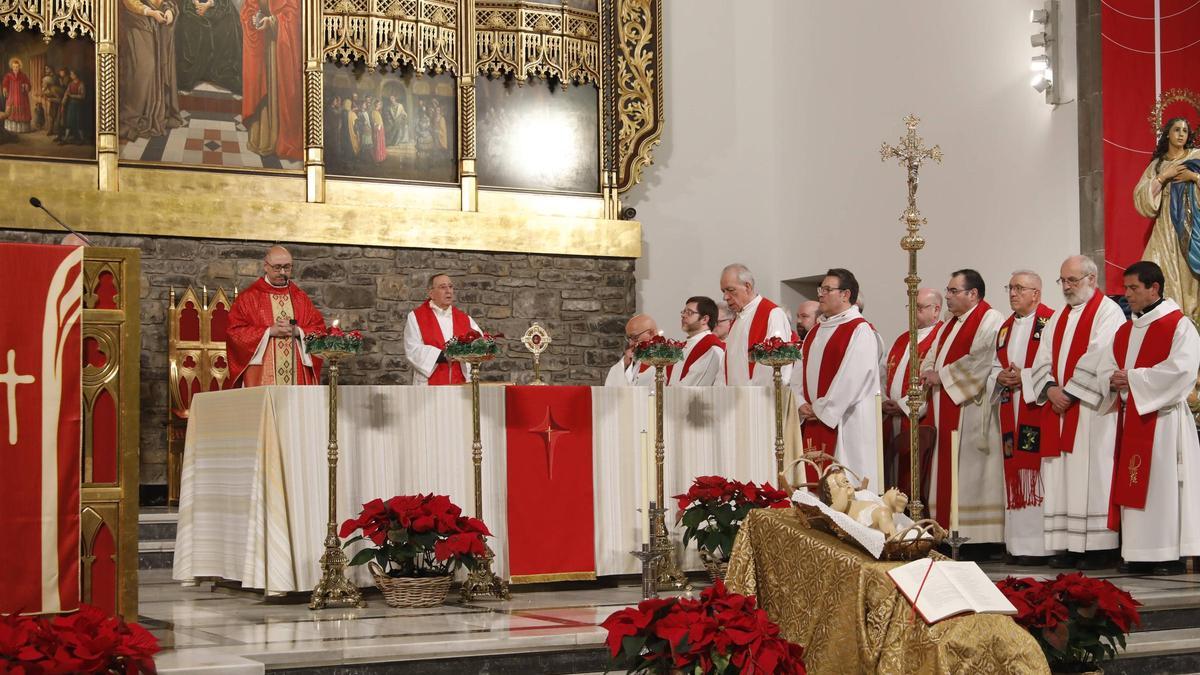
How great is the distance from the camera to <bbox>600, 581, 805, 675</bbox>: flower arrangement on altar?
392cm

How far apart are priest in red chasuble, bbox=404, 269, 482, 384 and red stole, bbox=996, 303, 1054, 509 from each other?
359 centimetres

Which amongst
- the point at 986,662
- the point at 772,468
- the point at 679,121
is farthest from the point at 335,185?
the point at 986,662

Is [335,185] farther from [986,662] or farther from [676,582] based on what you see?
[986,662]

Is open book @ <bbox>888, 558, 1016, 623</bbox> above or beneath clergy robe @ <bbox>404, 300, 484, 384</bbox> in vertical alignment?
beneath

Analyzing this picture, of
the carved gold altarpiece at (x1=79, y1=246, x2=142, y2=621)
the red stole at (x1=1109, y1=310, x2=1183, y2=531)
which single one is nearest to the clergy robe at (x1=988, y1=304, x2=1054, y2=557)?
the red stole at (x1=1109, y1=310, x2=1183, y2=531)

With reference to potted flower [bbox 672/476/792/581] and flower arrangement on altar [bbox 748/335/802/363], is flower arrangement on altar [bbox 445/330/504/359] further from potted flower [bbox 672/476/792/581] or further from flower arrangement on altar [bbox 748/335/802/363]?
flower arrangement on altar [bbox 748/335/802/363]

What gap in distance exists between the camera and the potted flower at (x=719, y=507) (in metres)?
6.79

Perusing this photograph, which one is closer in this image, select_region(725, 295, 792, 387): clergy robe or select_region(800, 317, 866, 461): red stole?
select_region(800, 317, 866, 461): red stole

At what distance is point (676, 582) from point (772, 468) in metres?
0.89

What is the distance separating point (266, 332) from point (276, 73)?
260 centimetres

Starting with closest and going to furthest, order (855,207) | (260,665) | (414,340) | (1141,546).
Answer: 1. (260,665)
2. (1141,546)
3. (414,340)
4. (855,207)

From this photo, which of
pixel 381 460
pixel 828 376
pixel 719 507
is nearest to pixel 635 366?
pixel 828 376

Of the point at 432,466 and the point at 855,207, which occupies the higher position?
the point at 855,207

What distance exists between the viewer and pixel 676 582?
277 inches
